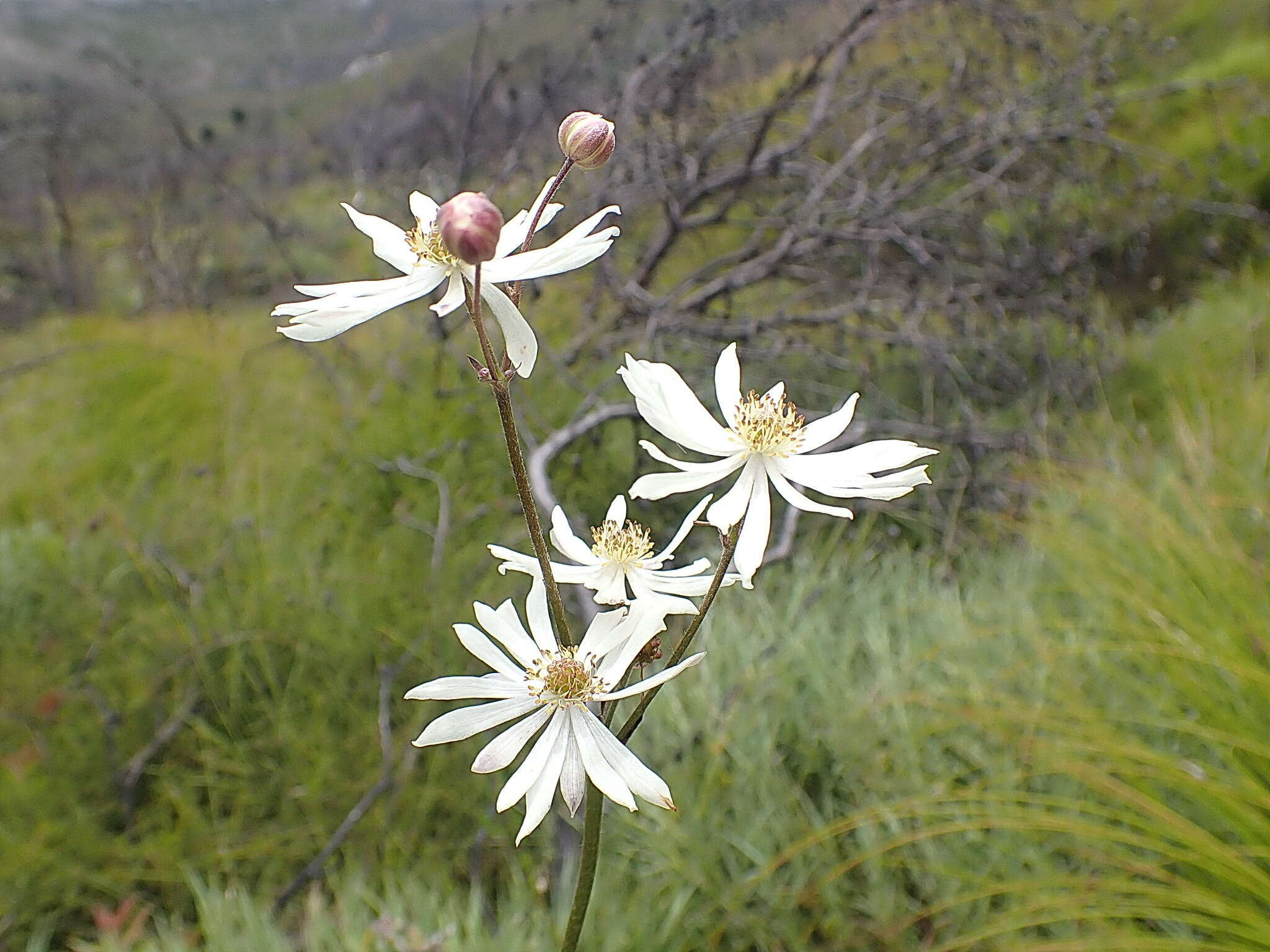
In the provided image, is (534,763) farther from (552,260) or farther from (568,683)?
(552,260)

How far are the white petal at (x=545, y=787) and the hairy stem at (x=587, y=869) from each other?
0.09 feet

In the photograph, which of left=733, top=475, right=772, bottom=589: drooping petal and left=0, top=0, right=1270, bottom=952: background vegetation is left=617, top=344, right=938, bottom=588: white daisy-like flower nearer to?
left=733, top=475, right=772, bottom=589: drooping petal

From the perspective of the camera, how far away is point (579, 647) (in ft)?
2.29

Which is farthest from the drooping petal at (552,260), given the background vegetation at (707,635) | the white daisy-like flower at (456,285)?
the background vegetation at (707,635)

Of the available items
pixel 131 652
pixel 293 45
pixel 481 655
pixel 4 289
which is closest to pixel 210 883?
pixel 131 652

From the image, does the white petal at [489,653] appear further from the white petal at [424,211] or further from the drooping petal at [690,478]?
the white petal at [424,211]

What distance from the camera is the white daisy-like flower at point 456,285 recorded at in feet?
2.03

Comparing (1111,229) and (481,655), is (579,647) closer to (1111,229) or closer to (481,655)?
(481,655)

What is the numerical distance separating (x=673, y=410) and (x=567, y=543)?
0.14 m

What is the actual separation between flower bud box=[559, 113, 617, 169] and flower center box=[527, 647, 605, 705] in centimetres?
38

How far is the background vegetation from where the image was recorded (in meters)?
1.59

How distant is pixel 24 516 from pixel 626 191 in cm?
235

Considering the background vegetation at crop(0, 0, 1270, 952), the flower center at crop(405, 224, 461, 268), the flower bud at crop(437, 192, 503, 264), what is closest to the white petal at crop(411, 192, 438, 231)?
the flower center at crop(405, 224, 461, 268)

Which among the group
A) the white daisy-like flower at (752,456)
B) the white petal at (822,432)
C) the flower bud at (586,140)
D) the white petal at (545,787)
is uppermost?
the flower bud at (586,140)
